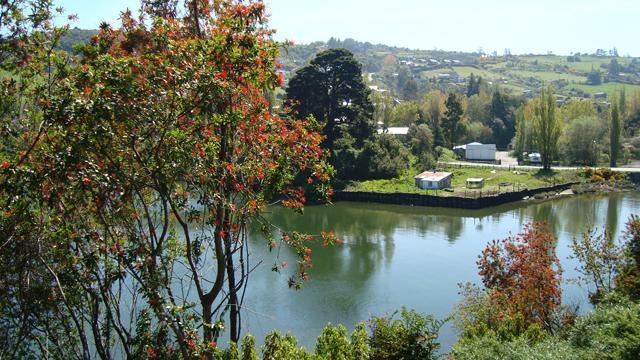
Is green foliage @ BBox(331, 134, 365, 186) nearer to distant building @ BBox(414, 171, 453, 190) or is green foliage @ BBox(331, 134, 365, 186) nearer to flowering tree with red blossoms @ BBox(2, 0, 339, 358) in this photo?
distant building @ BBox(414, 171, 453, 190)

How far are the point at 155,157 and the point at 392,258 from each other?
21.7m

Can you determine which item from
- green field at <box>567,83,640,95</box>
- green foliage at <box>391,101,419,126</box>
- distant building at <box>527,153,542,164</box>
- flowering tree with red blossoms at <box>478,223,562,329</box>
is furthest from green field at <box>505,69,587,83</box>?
flowering tree with red blossoms at <box>478,223,562,329</box>

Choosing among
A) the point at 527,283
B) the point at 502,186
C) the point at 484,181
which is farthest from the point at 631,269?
the point at 484,181

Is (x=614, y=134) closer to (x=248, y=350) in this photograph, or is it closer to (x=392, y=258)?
(x=392, y=258)

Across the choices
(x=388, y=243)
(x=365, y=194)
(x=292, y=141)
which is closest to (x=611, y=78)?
(x=365, y=194)

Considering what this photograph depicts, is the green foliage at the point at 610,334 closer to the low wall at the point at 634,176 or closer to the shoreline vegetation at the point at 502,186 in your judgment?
the shoreline vegetation at the point at 502,186

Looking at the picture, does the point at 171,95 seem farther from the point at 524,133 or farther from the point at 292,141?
the point at 524,133

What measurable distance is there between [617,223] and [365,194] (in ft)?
51.4

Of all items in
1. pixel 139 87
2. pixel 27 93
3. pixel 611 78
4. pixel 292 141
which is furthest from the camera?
pixel 611 78

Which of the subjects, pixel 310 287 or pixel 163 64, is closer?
pixel 163 64

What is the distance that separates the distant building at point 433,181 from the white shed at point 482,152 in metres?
13.7

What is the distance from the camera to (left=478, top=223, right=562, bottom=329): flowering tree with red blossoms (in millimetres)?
15659

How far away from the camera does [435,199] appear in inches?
1628

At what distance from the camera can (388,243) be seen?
3084 cm
